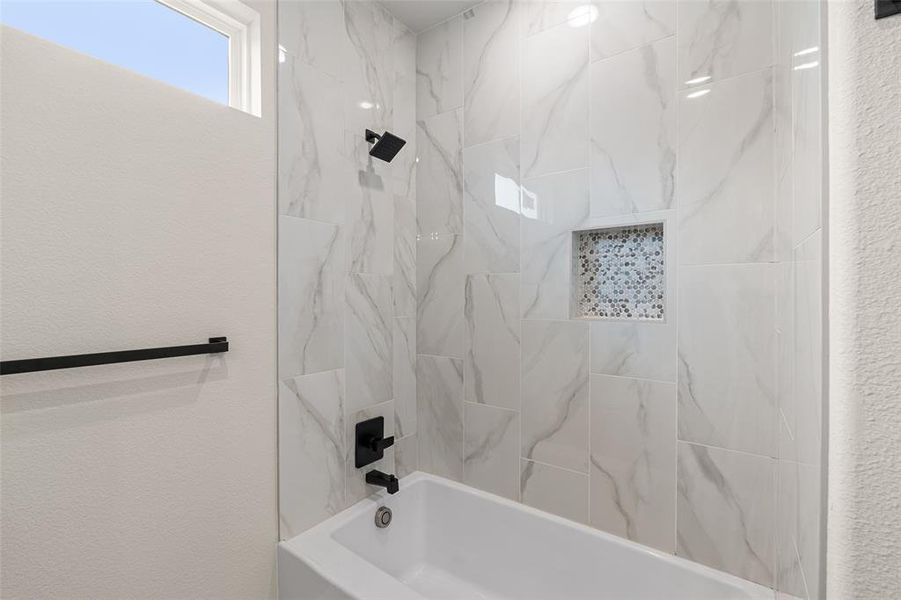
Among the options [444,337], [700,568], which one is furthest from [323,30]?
[700,568]

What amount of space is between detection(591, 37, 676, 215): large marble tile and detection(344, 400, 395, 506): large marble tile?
125 cm

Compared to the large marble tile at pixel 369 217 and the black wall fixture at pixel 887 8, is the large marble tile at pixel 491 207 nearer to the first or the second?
the large marble tile at pixel 369 217

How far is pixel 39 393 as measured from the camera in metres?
0.92

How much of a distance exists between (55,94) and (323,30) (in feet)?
3.18

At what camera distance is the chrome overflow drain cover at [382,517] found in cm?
170

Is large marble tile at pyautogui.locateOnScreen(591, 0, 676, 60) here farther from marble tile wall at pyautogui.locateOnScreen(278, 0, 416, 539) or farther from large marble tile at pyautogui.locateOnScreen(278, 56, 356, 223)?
large marble tile at pyautogui.locateOnScreen(278, 56, 356, 223)

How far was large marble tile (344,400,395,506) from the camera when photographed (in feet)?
5.51

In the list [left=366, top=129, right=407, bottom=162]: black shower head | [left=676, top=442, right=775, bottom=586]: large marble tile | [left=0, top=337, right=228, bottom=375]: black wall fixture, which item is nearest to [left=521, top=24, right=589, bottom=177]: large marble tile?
[left=366, top=129, right=407, bottom=162]: black shower head

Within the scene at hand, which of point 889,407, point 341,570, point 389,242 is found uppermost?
point 389,242

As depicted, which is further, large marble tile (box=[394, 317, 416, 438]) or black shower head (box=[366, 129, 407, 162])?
large marble tile (box=[394, 317, 416, 438])

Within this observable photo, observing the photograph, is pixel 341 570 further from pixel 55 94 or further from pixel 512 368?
pixel 55 94

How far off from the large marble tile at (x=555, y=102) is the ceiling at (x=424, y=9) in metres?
0.42

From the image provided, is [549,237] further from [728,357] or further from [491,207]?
[728,357]

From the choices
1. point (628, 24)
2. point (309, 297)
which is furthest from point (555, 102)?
point (309, 297)
